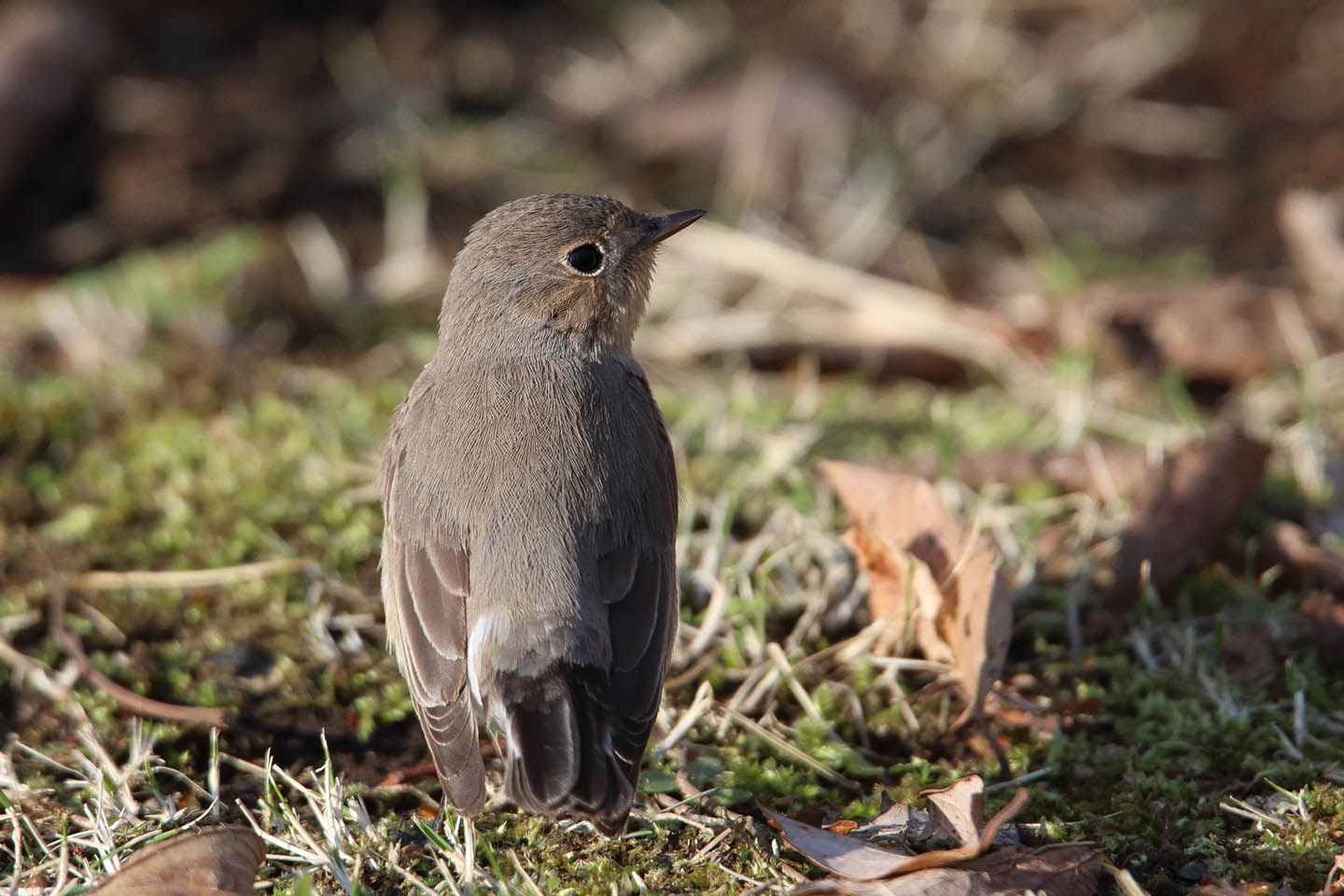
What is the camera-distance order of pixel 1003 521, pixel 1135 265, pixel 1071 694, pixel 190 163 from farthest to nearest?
pixel 190 163 < pixel 1135 265 < pixel 1003 521 < pixel 1071 694

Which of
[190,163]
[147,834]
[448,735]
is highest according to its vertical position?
[190,163]

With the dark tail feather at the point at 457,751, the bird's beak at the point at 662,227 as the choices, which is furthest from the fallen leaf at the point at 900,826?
the bird's beak at the point at 662,227

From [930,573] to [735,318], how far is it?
9.65ft

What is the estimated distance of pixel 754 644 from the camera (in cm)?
488

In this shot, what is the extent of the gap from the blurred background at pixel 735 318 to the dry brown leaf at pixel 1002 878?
275 mm

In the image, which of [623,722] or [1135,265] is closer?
[623,722]

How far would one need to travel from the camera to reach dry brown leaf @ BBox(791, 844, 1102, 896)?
356 cm

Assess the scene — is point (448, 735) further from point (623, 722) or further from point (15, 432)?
point (15, 432)

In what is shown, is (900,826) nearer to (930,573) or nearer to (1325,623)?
(930,573)

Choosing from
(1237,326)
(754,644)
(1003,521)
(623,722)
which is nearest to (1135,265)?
(1237,326)

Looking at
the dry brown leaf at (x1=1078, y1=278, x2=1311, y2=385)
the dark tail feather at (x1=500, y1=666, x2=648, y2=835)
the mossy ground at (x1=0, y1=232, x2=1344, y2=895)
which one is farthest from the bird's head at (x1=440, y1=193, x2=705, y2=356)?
the dry brown leaf at (x1=1078, y1=278, x2=1311, y2=385)

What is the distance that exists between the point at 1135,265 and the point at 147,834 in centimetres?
616

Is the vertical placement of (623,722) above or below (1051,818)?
above

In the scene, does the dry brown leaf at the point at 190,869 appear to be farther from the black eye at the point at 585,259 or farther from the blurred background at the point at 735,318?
the black eye at the point at 585,259
